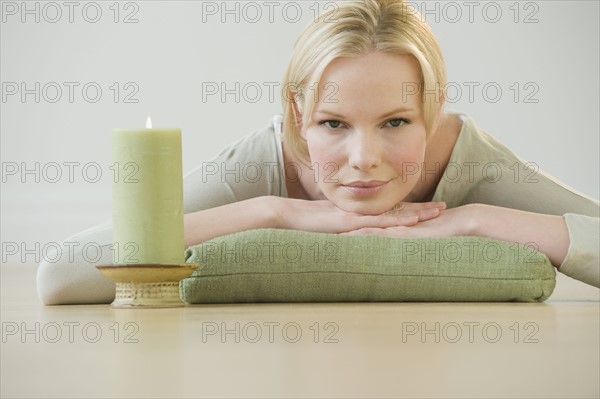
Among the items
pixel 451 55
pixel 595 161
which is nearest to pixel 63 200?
pixel 451 55

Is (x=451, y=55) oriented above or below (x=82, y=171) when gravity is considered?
above

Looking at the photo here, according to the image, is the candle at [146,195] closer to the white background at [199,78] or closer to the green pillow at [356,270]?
the green pillow at [356,270]

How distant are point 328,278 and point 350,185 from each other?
10.0 inches

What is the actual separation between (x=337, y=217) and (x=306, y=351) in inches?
33.1

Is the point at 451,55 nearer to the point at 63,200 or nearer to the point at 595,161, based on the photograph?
the point at 595,161

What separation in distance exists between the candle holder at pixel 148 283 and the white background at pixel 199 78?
8.26 feet

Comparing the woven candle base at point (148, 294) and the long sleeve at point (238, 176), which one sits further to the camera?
the long sleeve at point (238, 176)

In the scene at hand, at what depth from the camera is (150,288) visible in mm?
1556

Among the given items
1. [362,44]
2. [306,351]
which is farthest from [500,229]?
[306,351]

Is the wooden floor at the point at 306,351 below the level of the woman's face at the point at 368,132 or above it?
below

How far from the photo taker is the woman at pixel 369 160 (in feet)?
5.90

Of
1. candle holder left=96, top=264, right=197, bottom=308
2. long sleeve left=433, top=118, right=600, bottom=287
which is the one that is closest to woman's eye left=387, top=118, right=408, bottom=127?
long sleeve left=433, top=118, right=600, bottom=287

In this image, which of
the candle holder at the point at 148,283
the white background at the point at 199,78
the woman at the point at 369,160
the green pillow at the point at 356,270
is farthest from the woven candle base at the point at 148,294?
the white background at the point at 199,78

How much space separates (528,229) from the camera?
1811mm
